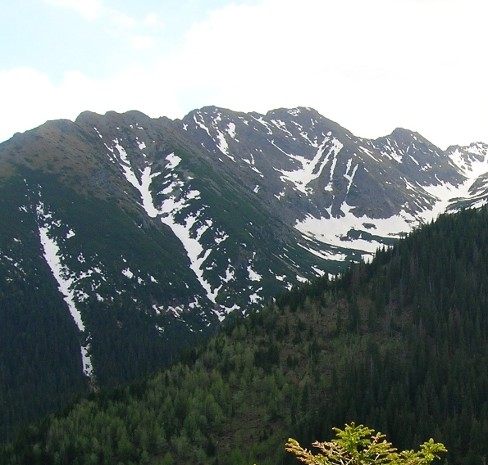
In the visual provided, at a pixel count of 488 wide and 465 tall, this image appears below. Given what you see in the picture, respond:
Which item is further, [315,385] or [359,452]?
[315,385]

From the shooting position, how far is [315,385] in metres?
131

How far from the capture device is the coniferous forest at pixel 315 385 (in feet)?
375

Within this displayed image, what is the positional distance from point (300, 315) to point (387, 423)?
5232 cm

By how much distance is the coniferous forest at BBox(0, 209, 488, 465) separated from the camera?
114 meters

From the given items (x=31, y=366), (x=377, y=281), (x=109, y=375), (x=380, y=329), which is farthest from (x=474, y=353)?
(x=31, y=366)

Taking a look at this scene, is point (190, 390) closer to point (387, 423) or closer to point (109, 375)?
point (387, 423)

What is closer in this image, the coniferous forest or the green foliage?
the green foliage

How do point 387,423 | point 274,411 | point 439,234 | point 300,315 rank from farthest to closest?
point 439,234, point 300,315, point 274,411, point 387,423

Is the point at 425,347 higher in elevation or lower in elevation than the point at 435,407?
higher

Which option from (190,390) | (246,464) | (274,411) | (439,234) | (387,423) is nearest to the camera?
(246,464)

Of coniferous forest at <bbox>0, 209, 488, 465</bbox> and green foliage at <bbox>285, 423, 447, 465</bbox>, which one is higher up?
green foliage at <bbox>285, 423, 447, 465</bbox>

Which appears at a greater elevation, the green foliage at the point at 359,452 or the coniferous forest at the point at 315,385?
the green foliage at the point at 359,452

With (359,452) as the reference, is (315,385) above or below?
below

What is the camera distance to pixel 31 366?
199750mm
